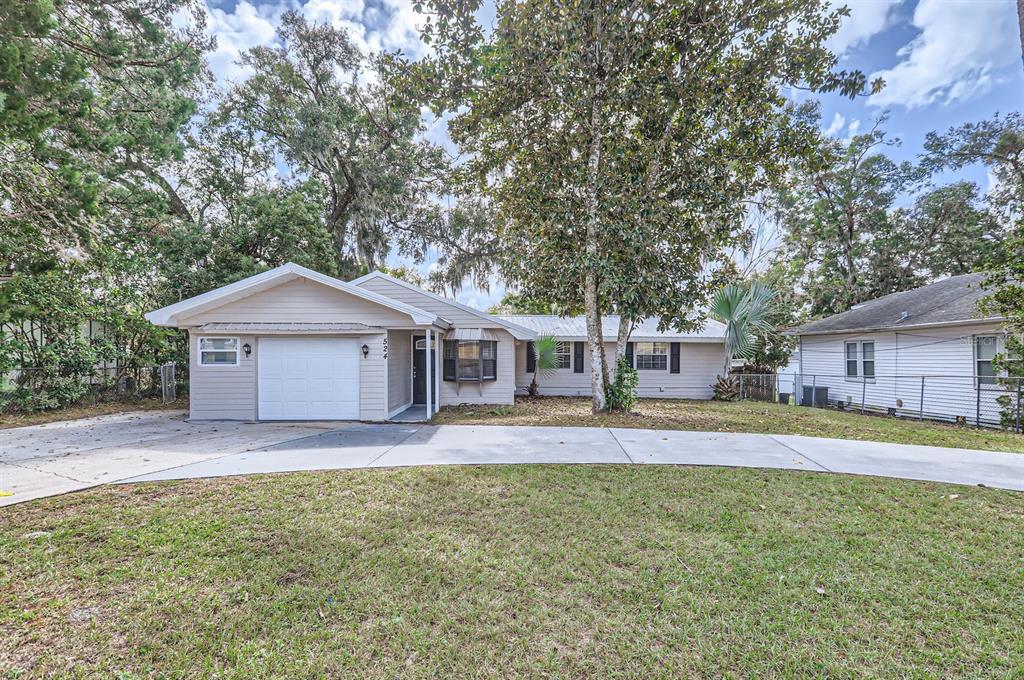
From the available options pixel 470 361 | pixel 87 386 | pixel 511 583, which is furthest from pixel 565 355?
pixel 87 386

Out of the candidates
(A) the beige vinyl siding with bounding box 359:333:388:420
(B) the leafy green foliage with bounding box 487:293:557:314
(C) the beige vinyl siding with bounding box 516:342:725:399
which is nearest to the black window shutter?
(B) the leafy green foliage with bounding box 487:293:557:314

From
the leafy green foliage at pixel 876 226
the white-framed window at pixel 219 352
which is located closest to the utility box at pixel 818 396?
the leafy green foliage at pixel 876 226

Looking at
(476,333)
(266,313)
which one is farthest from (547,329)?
(266,313)

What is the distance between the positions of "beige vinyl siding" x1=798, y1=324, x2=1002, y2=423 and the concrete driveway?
19.9ft

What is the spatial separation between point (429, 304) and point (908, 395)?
14.7 meters

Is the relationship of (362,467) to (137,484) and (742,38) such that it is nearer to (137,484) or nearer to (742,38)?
(137,484)

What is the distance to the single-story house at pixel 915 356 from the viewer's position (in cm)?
1120

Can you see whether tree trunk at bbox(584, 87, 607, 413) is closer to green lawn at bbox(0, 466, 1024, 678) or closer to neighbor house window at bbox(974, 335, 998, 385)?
green lawn at bbox(0, 466, 1024, 678)

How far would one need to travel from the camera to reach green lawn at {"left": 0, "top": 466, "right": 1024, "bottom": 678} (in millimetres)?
2484

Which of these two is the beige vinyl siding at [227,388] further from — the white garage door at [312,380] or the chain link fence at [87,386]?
the chain link fence at [87,386]

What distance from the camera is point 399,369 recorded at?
39.9 feet

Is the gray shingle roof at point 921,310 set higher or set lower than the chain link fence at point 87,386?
higher

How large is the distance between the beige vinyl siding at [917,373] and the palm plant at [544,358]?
10033mm

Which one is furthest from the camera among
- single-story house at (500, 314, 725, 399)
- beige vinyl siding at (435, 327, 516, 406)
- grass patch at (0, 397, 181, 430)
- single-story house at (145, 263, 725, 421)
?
single-story house at (500, 314, 725, 399)
